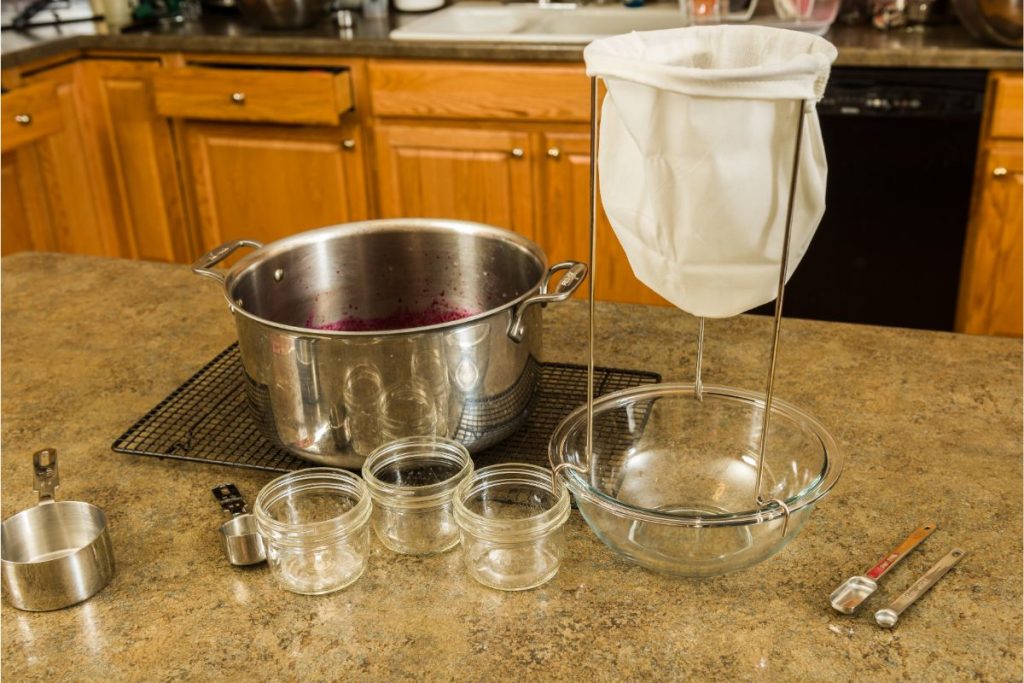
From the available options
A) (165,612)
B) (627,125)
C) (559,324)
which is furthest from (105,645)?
(559,324)

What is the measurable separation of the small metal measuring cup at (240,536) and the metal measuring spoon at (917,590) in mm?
483

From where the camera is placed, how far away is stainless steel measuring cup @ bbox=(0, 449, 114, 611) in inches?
31.4

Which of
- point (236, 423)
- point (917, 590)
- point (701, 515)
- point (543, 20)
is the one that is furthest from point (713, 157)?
point (543, 20)

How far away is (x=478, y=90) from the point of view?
2.49 meters

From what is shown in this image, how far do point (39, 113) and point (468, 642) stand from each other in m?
2.27

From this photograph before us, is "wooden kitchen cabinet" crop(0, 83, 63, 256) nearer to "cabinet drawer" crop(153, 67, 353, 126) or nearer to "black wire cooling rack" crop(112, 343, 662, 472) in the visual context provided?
"cabinet drawer" crop(153, 67, 353, 126)

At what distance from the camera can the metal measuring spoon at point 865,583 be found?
774 millimetres

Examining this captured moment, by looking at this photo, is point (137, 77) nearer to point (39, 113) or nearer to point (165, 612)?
point (39, 113)

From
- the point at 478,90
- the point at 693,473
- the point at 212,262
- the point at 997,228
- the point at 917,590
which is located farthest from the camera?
the point at 478,90

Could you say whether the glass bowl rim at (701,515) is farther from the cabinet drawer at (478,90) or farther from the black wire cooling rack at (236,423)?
the cabinet drawer at (478,90)

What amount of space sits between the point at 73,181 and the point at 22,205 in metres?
0.15

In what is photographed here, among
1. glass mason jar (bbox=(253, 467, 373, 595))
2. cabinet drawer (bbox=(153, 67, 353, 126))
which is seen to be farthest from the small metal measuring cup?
cabinet drawer (bbox=(153, 67, 353, 126))

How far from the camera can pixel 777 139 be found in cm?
68

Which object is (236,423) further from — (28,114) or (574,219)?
(28,114)
